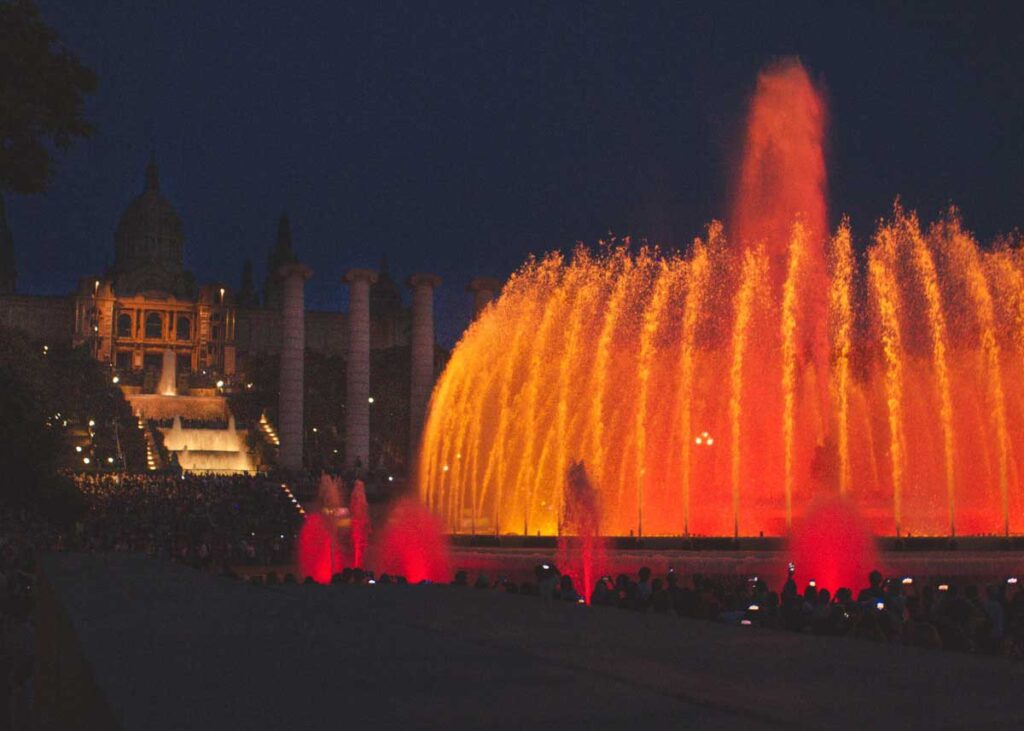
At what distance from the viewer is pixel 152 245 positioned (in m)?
118

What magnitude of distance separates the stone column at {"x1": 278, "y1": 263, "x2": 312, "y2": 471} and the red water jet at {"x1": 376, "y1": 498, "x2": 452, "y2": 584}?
103ft

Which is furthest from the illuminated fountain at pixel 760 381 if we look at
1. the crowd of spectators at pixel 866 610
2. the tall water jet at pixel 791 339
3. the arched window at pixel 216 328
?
the arched window at pixel 216 328

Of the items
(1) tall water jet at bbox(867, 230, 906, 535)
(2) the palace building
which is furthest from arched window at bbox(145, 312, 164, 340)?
(1) tall water jet at bbox(867, 230, 906, 535)

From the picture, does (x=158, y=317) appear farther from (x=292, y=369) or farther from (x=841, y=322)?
(x=841, y=322)

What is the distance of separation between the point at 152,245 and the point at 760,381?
96.4 m

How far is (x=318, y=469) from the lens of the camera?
182ft

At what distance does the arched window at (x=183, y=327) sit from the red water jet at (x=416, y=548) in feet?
289

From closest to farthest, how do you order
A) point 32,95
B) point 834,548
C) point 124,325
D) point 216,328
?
point 32,95 → point 834,548 → point 124,325 → point 216,328

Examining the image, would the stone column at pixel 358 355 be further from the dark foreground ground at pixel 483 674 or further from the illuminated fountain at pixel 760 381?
the dark foreground ground at pixel 483 674

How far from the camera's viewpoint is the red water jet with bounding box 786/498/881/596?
1870 centimetres

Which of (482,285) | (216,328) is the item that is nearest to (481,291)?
(482,285)

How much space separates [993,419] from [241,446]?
51.4 metres

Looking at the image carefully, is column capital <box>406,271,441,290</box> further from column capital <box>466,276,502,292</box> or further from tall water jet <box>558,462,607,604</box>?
tall water jet <box>558,462,607,604</box>

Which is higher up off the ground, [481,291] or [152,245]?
[152,245]
